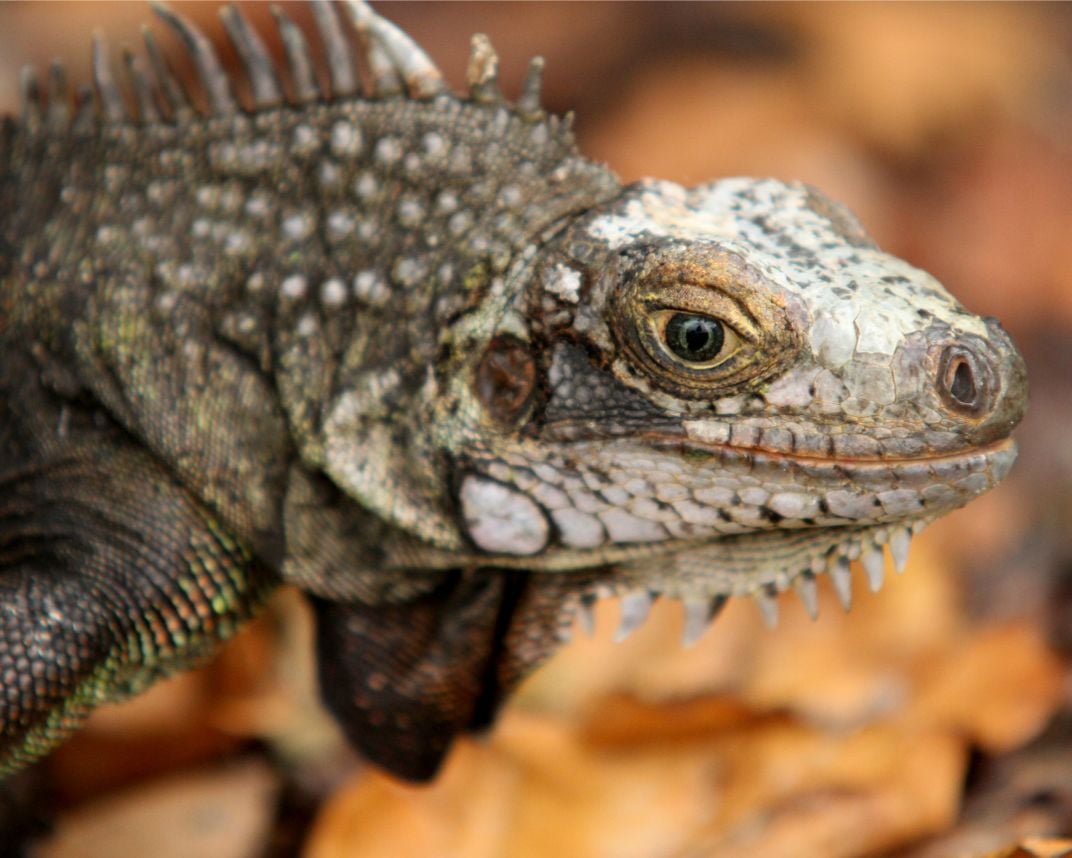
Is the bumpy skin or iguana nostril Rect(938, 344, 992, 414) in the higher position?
iguana nostril Rect(938, 344, 992, 414)

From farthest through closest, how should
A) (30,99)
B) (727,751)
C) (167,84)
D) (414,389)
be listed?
1. (727,751)
2. (30,99)
3. (167,84)
4. (414,389)

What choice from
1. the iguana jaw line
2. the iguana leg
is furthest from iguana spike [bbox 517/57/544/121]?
the iguana leg

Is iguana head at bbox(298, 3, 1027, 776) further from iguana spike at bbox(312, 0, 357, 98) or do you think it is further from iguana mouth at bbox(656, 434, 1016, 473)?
iguana spike at bbox(312, 0, 357, 98)

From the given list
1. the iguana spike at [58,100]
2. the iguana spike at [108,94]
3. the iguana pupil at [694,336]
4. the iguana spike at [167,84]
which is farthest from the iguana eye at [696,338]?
the iguana spike at [58,100]

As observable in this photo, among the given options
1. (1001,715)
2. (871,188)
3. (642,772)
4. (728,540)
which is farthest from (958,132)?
(728,540)

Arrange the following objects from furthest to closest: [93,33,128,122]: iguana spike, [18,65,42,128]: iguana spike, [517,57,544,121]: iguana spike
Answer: [18,65,42,128]: iguana spike → [93,33,128,122]: iguana spike → [517,57,544,121]: iguana spike

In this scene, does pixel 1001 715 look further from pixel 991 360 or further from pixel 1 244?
pixel 1 244

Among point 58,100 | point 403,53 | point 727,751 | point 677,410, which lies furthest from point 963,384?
point 58,100

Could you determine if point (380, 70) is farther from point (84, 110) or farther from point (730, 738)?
point (730, 738)
